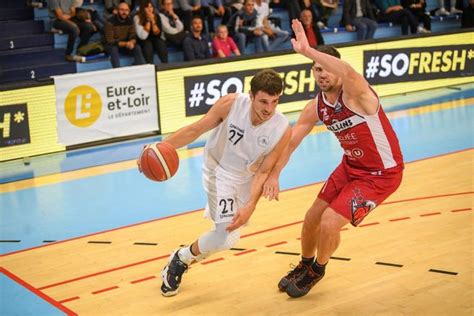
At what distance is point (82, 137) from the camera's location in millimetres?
14445

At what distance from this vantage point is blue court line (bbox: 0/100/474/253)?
33.5ft

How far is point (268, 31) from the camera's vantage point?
18.6 m

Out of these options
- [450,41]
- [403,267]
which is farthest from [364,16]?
[403,267]

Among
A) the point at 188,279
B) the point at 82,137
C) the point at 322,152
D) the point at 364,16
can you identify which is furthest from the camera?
the point at 364,16

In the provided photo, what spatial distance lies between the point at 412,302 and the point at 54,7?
11.4m

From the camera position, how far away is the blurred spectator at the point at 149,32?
16.7 m

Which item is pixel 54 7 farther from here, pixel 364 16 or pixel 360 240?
pixel 360 240

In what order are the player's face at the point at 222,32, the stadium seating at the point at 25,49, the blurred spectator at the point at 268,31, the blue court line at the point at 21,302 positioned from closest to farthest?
1. the blue court line at the point at 21,302
2. the stadium seating at the point at 25,49
3. the player's face at the point at 222,32
4. the blurred spectator at the point at 268,31

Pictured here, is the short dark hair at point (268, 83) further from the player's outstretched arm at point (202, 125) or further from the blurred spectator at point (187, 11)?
the blurred spectator at point (187, 11)

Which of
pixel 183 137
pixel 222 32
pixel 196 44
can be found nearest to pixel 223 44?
pixel 222 32

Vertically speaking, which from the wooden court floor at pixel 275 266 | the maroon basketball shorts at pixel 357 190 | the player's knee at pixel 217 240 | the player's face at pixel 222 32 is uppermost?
the player's face at pixel 222 32

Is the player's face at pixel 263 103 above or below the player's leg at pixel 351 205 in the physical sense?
above

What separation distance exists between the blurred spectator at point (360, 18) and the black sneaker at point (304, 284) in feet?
43.9

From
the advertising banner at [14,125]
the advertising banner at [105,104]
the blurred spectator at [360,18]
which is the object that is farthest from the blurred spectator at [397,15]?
the advertising banner at [14,125]
